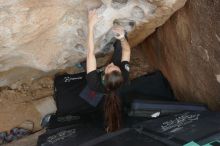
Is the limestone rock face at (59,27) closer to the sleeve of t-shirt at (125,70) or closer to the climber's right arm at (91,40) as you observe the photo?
the climber's right arm at (91,40)

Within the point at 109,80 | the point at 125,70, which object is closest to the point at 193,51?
the point at 125,70

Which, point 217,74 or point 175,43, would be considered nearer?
point 217,74

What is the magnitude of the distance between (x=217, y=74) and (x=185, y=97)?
1.80ft

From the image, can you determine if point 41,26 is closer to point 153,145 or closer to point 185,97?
point 153,145

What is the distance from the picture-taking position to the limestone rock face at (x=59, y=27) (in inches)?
100.0

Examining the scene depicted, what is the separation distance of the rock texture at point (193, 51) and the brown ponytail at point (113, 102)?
582mm

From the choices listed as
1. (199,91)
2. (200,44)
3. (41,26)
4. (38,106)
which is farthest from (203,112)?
(38,106)

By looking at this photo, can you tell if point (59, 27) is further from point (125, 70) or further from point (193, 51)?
point (193, 51)

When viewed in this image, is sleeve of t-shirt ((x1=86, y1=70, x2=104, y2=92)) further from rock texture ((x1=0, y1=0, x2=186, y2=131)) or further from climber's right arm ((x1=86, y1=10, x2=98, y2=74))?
rock texture ((x1=0, y1=0, x2=186, y2=131))

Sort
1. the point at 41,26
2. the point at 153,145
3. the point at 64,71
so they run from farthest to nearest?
the point at 64,71, the point at 41,26, the point at 153,145

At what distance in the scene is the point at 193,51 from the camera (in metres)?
2.87

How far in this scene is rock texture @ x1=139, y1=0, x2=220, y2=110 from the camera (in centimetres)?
260

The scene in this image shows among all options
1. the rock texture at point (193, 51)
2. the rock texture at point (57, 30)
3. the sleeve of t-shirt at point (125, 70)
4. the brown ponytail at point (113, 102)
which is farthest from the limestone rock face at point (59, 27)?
the brown ponytail at point (113, 102)

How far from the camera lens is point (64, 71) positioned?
3.48 metres
